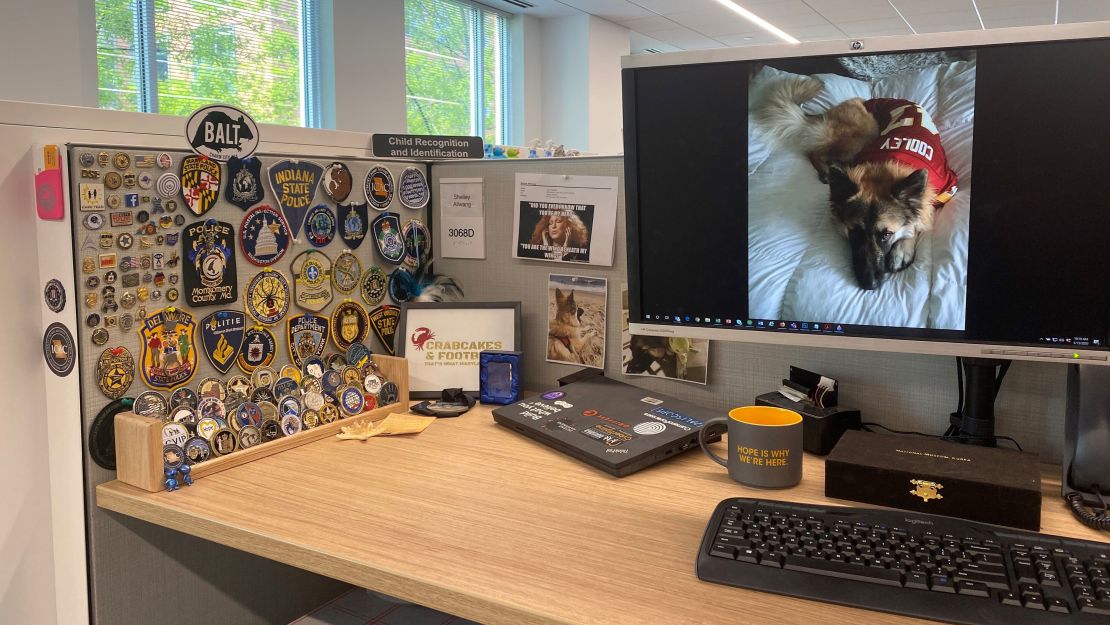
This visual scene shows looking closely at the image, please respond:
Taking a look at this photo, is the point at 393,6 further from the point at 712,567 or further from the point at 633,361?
the point at 712,567

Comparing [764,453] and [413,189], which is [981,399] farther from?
[413,189]

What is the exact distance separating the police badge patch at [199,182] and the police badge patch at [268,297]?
12 cm

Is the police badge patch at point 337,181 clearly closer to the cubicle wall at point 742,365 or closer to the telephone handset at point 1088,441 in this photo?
the cubicle wall at point 742,365

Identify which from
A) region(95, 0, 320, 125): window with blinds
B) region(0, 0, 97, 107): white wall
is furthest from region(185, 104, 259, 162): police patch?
region(0, 0, 97, 107): white wall

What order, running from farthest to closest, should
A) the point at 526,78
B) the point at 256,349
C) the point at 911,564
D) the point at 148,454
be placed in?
the point at 526,78
the point at 256,349
the point at 148,454
the point at 911,564

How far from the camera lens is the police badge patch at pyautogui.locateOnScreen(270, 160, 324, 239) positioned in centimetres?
118

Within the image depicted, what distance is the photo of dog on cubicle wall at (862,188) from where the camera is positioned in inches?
35.7

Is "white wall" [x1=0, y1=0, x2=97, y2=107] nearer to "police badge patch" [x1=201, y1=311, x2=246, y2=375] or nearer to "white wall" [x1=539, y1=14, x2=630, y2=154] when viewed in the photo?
"police badge patch" [x1=201, y1=311, x2=246, y2=375]

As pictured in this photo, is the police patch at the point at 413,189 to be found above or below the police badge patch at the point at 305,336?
above

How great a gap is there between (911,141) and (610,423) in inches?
19.9

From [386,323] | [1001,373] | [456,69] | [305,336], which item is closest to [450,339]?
[386,323]

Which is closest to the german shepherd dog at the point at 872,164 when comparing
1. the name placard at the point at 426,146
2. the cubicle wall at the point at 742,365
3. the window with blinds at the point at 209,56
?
the cubicle wall at the point at 742,365

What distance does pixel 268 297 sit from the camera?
3.86 ft

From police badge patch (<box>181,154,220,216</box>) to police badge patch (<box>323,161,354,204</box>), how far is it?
189mm
